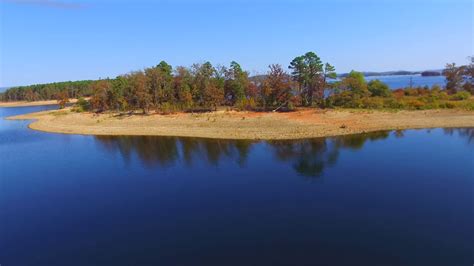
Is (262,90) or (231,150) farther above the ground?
(262,90)

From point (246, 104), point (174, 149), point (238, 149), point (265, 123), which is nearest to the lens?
point (238, 149)

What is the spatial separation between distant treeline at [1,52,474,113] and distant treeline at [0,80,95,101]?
71.3 m

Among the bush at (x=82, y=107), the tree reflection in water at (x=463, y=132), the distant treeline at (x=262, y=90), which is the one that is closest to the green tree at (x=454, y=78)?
the distant treeline at (x=262, y=90)

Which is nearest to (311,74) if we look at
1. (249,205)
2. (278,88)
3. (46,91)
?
(278,88)

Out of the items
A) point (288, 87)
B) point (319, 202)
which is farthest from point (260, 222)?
point (288, 87)

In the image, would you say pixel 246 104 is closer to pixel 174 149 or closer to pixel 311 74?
pixel 311 74

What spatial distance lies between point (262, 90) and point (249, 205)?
39008 mm

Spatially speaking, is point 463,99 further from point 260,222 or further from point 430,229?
point 260,222

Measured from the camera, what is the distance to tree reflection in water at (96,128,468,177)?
28430 millimetres

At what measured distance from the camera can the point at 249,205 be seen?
1944 cm

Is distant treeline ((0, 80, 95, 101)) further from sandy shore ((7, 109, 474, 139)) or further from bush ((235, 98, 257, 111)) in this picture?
bush ((235, 98, 257, 111))

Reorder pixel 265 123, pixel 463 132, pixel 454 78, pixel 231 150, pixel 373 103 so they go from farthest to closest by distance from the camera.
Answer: pixel 454 78 < pixel 373 103 < pixel 265 123 < pixel 463 132 < pixel 231 150

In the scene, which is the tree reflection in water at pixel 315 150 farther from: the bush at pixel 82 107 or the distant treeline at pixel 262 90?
the bush at pixel 82 107

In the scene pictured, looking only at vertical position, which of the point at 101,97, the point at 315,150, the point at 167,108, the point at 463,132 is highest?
the point at 101,97
